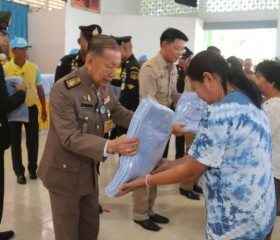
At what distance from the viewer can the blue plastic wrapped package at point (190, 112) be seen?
75.5 inches

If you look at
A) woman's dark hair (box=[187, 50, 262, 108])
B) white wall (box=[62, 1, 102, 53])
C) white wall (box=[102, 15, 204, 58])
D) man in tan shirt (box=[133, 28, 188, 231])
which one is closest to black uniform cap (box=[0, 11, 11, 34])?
man in tan shirt (box=[133, 28, 188, 231])

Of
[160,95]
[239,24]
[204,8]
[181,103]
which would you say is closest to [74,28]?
[204,8]

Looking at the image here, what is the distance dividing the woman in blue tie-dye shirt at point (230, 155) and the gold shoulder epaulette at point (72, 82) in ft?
1.87

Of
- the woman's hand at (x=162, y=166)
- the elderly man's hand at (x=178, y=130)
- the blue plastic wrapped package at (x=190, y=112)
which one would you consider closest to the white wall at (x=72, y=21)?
the blue plastic wrapped package at (x=190, y=112)

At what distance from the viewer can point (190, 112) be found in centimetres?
199

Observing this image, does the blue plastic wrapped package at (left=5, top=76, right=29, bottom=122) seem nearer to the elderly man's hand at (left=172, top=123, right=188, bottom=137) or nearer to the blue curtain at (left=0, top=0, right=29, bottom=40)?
the elderly man's hand at (left=172, top=123, right=188, bottom=137)

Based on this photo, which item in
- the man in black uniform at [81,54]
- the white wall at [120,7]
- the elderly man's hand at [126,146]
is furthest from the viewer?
the white wall at [120,7]

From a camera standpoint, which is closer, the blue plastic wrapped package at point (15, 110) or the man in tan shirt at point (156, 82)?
the blue plastic wrapped package at point (15, 110)

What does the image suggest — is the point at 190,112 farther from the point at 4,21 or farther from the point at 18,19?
the point at 18,19

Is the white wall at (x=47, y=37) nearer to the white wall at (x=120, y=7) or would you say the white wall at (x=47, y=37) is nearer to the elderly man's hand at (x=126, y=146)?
the white wall at (x=120, y=7)

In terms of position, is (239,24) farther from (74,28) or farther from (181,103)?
A: (181,103)

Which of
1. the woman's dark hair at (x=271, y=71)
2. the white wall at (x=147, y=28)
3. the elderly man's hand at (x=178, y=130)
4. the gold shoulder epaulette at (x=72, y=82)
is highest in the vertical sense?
the white wall at (x=147, y=28)

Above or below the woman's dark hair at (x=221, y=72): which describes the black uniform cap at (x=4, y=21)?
above

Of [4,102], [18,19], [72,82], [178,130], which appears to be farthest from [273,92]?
[18,19]
